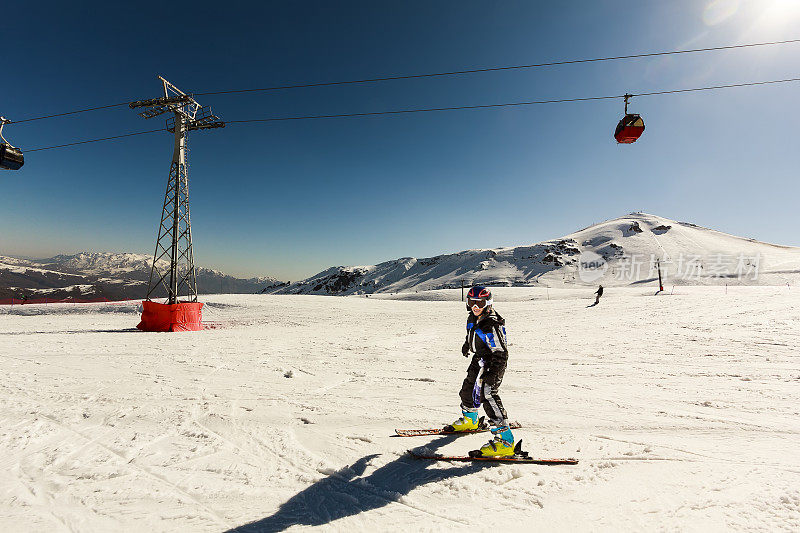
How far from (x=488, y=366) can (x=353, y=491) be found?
2.17m

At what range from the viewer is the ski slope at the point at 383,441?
309cm

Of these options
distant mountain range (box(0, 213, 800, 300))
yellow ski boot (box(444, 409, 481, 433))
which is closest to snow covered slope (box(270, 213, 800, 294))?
distant mountain range (box(0, 213, 800, 300))

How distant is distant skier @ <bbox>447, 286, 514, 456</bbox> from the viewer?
4.07m

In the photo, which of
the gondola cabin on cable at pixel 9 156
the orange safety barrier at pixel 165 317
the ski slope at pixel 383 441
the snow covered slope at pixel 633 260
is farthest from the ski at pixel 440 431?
the snow covered slope at pixel 633 260

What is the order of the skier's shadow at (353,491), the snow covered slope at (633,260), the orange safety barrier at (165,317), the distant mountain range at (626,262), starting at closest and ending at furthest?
the skier's shadow at (353,491) < the orange safety barrier at (165,317) < the distant mountain range at (626,262) < the snow covered slope at (633,260)

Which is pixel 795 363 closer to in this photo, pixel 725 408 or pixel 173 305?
pixel 725 408

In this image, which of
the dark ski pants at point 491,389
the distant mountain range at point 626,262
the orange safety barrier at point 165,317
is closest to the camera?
the dark ski pants at point 491,389

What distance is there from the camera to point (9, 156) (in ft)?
30.0

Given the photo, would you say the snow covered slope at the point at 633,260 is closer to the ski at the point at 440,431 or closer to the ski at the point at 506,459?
the ski at the point at 440,431

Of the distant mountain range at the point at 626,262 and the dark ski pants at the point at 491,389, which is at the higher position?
the distant mountain range at the point at 626,262

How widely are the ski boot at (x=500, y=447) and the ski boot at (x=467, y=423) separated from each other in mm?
606

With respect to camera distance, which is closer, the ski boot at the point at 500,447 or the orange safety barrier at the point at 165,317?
the ski boot at the point at 500,447

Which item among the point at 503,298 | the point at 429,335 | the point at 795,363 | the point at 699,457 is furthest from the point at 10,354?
the point at 503,298

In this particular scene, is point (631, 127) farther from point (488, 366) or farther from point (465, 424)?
point (465, 424)
